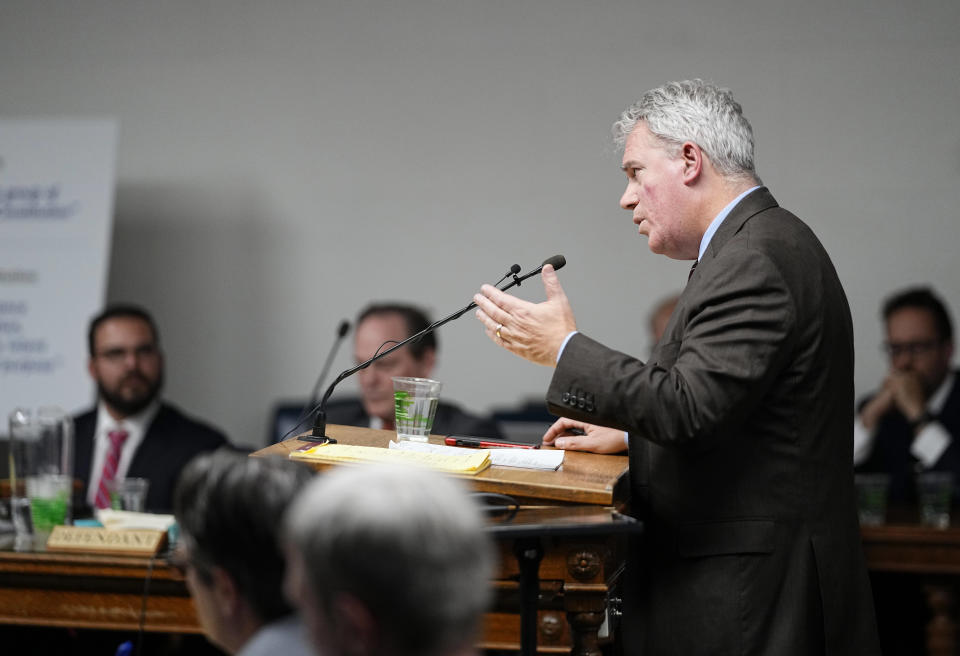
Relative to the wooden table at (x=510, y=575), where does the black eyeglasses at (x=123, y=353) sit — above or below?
above

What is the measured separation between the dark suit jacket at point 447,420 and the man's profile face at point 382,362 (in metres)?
0.14

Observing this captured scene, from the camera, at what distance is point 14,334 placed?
4.86m

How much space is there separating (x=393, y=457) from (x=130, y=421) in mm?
2778

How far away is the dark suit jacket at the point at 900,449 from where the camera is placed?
168 inches

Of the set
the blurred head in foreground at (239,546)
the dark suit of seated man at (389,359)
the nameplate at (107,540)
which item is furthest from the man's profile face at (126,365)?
the blurred head in foreground at (239,546)

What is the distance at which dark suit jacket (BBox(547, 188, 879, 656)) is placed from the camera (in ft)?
5.90

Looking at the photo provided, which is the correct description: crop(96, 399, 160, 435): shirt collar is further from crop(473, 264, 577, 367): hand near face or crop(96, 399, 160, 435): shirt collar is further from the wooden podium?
crop(473, 264, 577, 367): hand near face

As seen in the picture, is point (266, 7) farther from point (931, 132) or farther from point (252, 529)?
point (252, 529)

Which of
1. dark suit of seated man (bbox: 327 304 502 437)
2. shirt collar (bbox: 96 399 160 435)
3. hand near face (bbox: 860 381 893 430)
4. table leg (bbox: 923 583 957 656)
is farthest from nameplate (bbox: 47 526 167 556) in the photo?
hand near face (bbox: 860 381 893 430)

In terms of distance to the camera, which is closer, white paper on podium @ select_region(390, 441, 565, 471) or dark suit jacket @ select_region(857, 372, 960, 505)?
white paper on podium @ select_region(390, 441, 565, 471)

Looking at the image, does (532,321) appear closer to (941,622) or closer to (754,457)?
(754,457)

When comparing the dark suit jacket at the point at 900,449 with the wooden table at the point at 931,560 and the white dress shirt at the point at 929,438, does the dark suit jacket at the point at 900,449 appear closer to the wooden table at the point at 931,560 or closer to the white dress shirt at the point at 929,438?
the white dress shirt at the point at 929,438

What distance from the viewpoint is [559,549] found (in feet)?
6.33

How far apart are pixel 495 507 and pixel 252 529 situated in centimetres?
62
